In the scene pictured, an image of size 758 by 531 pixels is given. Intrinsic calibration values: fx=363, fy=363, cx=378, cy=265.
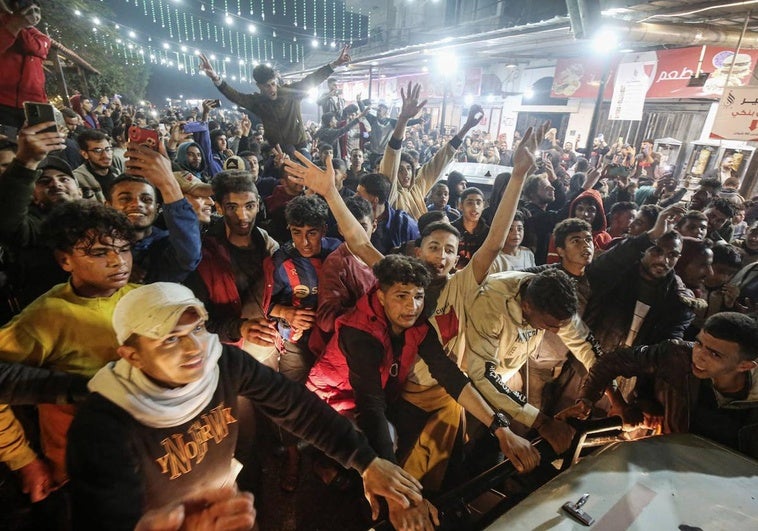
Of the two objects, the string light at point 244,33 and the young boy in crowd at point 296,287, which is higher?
the string light at point 244,33

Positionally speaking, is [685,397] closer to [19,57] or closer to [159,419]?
[159,419]

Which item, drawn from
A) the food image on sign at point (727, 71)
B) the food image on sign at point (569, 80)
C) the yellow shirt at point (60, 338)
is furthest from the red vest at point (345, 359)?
the food image on sign at point (569, 80)

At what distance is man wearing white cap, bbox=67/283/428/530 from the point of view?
4.38 feet

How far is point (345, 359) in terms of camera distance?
246cm

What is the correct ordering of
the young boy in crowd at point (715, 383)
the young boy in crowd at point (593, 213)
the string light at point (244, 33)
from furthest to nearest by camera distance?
the string light at point (244, 33)
the young boy in crowd at point (593, 213)
the young boy in crowd at point (715, 383)

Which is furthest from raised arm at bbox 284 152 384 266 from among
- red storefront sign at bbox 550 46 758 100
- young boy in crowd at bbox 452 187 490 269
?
red storefront sign at bbox 550 46 758 100

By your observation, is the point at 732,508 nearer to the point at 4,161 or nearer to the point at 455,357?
the point at 455,357

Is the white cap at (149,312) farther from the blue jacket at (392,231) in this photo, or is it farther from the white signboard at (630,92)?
the white signboard at (630,92)

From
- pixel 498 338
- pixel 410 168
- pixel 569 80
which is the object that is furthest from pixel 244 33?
pixel 498 338

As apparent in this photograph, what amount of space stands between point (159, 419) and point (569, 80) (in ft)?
62.3

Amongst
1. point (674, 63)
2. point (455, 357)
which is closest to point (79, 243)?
point (455, 357)

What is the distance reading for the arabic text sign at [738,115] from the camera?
6.67m

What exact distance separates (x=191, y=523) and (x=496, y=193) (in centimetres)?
568

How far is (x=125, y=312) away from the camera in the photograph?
1.46 metres
